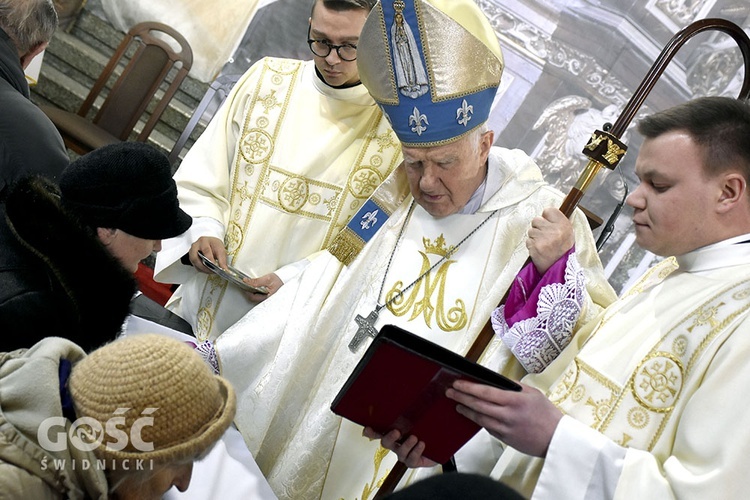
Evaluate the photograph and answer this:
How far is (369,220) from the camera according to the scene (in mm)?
2883

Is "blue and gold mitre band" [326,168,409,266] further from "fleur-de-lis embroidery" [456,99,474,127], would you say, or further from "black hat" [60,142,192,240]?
"black hat" [60,142,192,240]

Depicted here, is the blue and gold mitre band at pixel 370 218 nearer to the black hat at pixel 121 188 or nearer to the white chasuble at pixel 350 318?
the white chasuble at pixel 350 318

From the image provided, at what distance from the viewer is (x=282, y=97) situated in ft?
11.6

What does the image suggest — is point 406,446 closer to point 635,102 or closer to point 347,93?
point 635,102

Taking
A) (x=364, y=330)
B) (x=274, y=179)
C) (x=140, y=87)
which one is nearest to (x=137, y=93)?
(x=140, y=87)

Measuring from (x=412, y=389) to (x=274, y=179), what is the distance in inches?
70.3

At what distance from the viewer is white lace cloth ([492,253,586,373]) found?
2148mm

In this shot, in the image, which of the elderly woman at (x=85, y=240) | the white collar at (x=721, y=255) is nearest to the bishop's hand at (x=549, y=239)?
the white collar at (x=721, y=255)

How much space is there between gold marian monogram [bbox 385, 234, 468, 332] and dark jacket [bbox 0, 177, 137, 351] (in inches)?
38.2

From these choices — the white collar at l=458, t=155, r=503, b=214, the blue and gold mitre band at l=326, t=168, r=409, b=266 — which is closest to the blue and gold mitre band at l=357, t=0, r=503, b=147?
the white collar at l=458, t=155, r=503, b=214

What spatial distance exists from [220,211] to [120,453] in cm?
219

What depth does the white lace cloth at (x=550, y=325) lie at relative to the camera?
215cm

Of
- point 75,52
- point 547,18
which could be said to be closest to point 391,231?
point 547,18

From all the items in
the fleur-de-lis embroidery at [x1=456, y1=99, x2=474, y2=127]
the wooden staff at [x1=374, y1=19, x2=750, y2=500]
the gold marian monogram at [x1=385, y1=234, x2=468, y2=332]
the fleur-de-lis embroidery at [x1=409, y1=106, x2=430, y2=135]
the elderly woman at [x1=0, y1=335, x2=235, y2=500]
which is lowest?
the elderly woman at [x1=0, y1=335, x2=235, y2=500]
